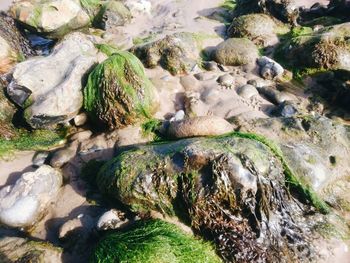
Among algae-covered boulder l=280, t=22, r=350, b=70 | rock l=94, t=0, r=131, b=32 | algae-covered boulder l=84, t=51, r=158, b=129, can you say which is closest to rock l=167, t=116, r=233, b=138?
algae-covered boulder l=84, t=51, r=158, b=129

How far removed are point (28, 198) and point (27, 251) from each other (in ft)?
2.86

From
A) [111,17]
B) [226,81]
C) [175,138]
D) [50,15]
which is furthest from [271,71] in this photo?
[50,15]

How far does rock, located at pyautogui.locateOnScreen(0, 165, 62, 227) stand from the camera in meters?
4.68

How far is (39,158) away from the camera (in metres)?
5.75

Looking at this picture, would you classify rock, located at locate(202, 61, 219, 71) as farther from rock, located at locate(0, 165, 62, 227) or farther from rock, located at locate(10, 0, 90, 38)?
rock, located at locate(0, 165, 62, 227)

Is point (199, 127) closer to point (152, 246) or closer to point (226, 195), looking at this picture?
point (226, 195)

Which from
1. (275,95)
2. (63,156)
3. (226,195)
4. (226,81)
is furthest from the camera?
(226,81)

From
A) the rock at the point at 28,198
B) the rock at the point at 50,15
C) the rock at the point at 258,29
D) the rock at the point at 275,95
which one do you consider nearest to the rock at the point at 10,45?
the rock at the point at 50,15

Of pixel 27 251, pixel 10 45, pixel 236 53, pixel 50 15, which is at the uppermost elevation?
pixel 50 15

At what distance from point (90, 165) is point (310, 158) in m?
3.43

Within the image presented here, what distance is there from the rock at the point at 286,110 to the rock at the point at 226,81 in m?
1.14

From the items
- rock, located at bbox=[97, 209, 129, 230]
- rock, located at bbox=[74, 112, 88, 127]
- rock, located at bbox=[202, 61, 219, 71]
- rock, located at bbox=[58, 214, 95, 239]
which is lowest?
rock, located at bbox=[58, 214, 95, 239]

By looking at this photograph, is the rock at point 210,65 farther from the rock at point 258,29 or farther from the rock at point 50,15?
the rock at point 50,15

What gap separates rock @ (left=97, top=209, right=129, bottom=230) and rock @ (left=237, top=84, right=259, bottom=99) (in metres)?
3.57
